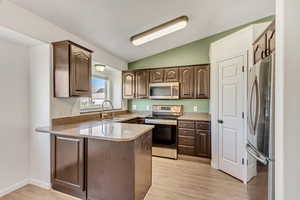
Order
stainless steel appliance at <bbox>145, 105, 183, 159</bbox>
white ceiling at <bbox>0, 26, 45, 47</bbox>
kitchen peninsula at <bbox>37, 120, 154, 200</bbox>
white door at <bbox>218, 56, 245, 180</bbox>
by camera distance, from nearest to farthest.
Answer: kitchen peninsula at <bbox>37, 120, 154, 200</bbox> < white ceiling at <bbox>0, 26, 45, 47</bbox> < white door at <bbox>218, 56, 245, 180</bbox> < stainless steel appliance at <bbox>145, 105, 183, 159</bbox>

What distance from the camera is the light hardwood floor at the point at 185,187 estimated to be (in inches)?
87.1

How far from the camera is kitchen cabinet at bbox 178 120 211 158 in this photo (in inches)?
133

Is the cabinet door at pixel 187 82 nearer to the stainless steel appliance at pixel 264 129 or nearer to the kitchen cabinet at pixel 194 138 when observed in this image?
the kitchen cabinet at pixel 194 138

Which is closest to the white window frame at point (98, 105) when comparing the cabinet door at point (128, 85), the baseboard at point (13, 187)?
the cabinet door at point (128, 85)

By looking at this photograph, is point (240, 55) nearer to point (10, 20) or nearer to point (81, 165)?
point (81, 165)

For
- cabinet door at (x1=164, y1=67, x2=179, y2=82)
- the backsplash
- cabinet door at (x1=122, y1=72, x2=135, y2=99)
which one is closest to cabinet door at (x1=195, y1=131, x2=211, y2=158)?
the backsplash

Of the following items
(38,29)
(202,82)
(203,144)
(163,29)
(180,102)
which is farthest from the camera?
(180,102)

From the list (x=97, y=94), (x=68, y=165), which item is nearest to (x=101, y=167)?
(x=68, y=165)

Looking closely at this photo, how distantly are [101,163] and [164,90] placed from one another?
259 cm

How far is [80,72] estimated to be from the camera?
103 inches

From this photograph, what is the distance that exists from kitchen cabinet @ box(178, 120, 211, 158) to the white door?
0.35 m

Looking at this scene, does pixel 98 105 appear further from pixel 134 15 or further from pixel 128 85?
pixel 134 15

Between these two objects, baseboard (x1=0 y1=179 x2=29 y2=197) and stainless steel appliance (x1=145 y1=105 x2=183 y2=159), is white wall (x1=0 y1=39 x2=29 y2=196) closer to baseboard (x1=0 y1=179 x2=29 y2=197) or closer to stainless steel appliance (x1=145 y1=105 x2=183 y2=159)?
baseboard (x1=0 y1=179 x2=29 y2=197)

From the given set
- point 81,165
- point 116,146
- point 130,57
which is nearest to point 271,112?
point 116,146
